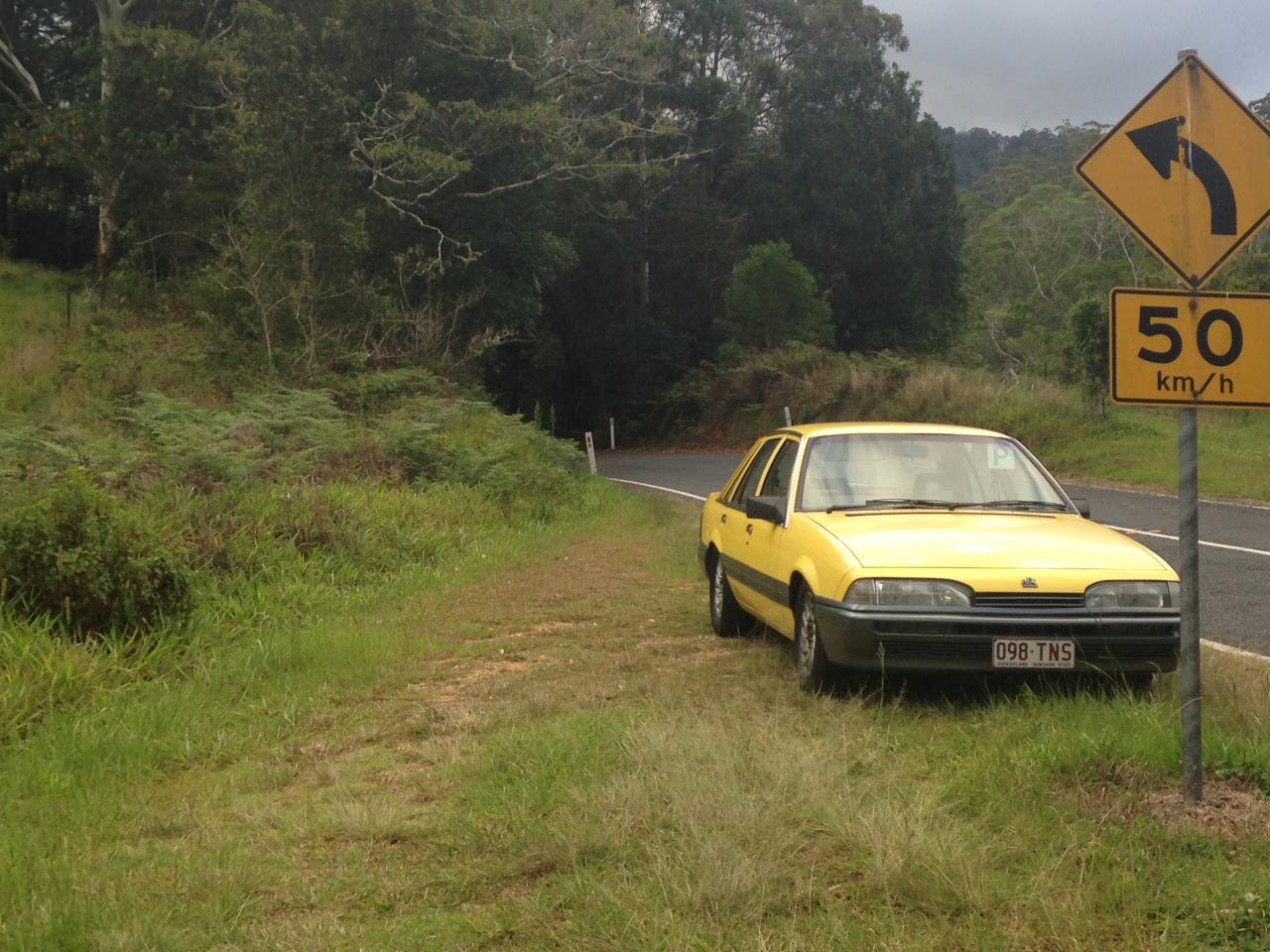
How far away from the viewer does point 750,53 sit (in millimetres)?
49719

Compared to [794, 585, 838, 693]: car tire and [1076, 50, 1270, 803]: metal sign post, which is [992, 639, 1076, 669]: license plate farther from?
[1076, 50, 1270, 803]: metal sign post

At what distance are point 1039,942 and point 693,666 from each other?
13.5 feet

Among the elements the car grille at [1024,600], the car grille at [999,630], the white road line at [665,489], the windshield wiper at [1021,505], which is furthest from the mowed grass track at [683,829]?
the white road line at [665,489]

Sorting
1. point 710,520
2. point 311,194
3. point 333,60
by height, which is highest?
point 333,60

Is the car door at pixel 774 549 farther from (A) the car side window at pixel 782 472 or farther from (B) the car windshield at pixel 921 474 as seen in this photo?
(B) the car windshield at pixel 921 474

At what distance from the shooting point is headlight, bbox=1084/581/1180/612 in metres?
6.05

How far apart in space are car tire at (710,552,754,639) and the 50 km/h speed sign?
4.39 meters

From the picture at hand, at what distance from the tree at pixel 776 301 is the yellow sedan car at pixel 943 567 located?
3254 cm

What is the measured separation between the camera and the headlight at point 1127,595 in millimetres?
6051

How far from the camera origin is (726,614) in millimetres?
8688

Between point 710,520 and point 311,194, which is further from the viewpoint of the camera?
point 311,194

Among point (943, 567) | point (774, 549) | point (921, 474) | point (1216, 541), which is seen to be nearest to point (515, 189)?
point (1216, 541)

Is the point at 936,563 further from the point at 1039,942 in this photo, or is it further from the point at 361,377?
the point at 361,377

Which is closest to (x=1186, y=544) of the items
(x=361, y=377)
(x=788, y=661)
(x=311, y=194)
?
(x=788, y=661)
